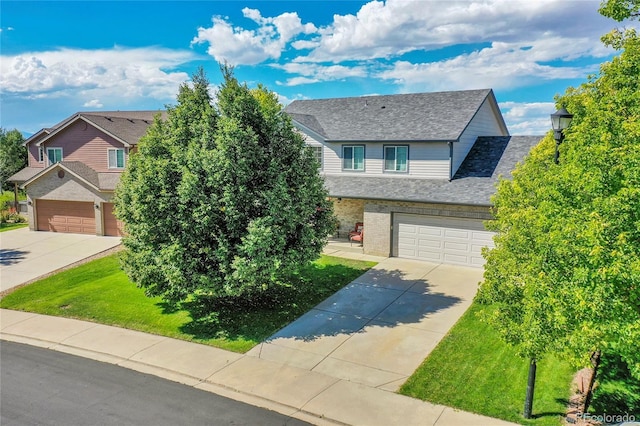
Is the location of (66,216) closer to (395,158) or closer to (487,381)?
(395,158)

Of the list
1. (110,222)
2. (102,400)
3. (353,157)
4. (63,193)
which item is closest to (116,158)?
(63,193)

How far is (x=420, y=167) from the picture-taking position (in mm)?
20953

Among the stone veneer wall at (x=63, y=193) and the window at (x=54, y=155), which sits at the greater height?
the window at (x=54, y=155)

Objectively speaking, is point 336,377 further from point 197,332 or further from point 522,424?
point 197,332

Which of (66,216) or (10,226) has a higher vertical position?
(66,216)

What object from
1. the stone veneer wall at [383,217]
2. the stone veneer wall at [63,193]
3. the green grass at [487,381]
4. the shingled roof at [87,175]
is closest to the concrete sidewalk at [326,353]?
the green grass at [487,381]

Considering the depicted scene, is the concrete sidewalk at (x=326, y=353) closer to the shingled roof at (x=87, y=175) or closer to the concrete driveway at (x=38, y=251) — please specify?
the concrete driveway at (x=38, y=251)

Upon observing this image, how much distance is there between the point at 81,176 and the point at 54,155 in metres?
5.83

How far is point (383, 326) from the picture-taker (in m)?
13.3

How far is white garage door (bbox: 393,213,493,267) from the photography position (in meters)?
18.7

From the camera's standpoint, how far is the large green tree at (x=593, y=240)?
6.12 meters

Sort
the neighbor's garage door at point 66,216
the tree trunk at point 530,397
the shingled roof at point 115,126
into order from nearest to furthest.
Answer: the tree trunk at point 530,397 → the neighbor's garage door at point 66,216 → the shingled roof at point 115,126

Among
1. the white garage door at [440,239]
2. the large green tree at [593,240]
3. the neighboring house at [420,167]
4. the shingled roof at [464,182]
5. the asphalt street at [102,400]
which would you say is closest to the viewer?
the large green tree at [593,240]

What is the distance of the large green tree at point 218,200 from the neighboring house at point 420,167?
7.37 meters
